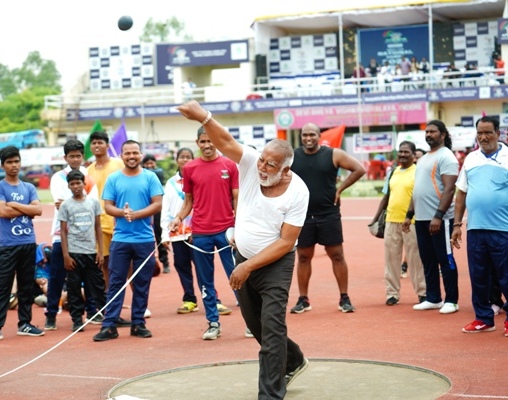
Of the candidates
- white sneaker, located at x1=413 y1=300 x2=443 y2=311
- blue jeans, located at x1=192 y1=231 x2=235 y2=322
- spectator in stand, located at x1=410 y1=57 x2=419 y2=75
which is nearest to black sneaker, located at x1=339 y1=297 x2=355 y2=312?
white sneaker, located at x1=413 y1=300 x2=443 y2=311

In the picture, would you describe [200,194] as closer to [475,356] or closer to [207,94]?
[475,356]

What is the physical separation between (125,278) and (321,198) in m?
2.59

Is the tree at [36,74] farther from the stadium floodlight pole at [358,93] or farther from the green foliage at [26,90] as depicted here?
the stadium floodlight pole at [358,93]

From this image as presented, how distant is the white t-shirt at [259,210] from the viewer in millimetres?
7254

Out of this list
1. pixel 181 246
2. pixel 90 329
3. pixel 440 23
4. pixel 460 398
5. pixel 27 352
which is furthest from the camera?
pixel 440 23

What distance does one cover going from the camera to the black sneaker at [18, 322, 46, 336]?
1095 cm

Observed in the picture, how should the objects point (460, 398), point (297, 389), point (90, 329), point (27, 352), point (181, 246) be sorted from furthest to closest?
point (181, 246) < point (90, 329) < point (27, 352) < point (297, 389) < point (460, 398)

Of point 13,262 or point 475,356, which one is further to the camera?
point 13,262

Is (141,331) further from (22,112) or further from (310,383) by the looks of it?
(22,112)

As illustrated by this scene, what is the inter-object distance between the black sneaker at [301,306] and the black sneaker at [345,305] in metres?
0.43

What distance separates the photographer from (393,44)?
165 feet

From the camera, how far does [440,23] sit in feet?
164

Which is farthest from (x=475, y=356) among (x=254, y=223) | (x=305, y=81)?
(x=305, y=81)

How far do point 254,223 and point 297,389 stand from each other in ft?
4.74
